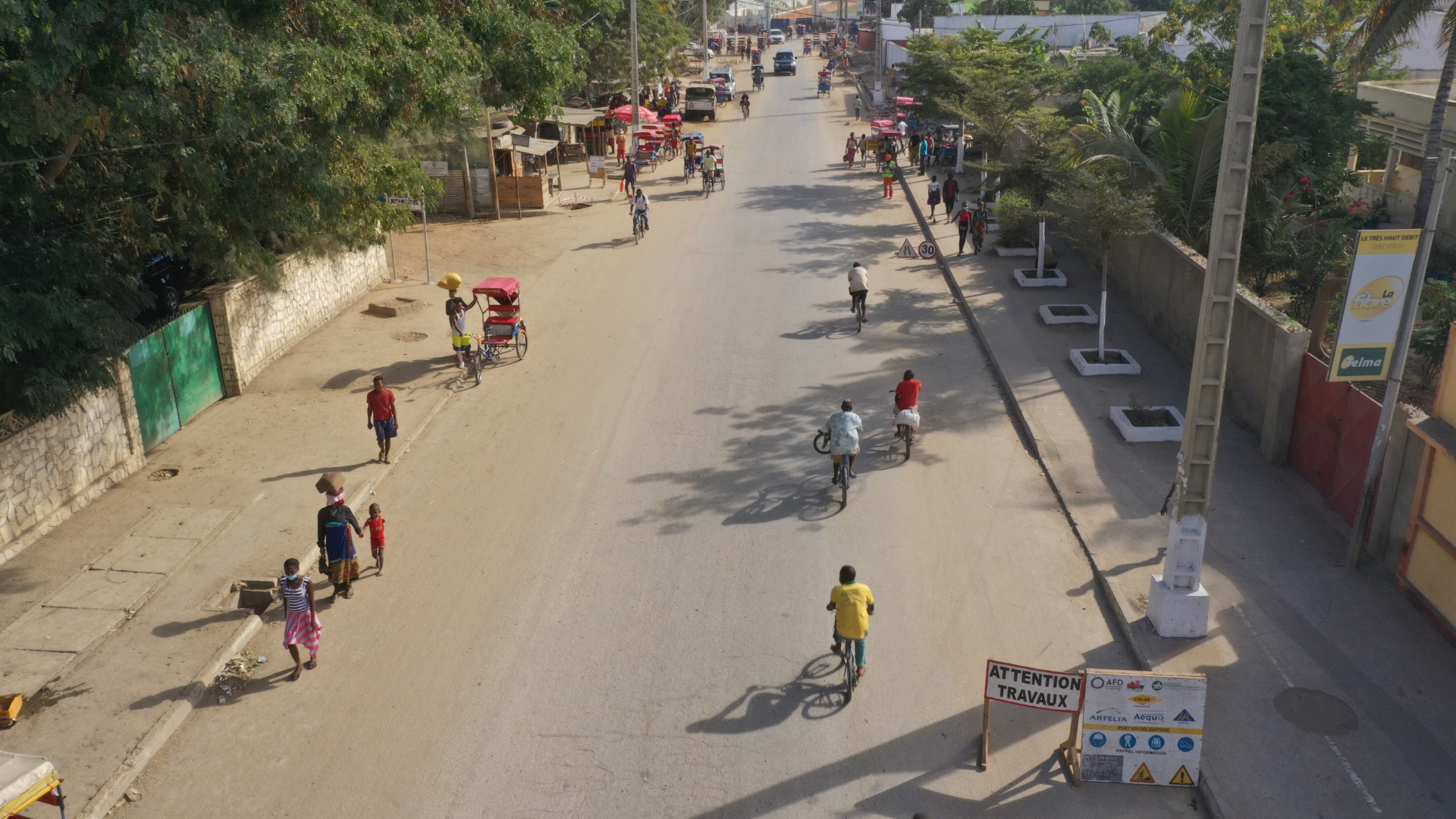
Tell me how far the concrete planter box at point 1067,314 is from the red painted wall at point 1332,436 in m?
6.77

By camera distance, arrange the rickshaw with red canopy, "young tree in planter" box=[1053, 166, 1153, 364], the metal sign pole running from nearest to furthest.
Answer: the metal sign pole < "young tree in planter" box=[1053, 166, 1153, 364] < the rickshaw with red canopy

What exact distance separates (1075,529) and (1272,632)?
265cm

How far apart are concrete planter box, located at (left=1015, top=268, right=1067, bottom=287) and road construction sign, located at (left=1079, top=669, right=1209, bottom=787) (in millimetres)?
16171

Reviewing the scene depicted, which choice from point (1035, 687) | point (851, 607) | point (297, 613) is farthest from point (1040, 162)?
point (297, 613)

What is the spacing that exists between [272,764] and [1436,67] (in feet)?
184

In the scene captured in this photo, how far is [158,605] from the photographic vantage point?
1100cm

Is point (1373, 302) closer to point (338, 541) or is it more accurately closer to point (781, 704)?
point (781, 704)

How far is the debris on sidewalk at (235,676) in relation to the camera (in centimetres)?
971

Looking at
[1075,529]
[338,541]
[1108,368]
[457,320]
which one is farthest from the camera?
[457,320]

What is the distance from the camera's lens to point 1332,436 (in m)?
13.2

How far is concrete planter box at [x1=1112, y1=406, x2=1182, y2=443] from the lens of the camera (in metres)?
15.1

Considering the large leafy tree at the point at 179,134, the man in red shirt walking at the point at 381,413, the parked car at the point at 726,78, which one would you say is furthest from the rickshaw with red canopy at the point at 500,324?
the parked car at the point at 726,78

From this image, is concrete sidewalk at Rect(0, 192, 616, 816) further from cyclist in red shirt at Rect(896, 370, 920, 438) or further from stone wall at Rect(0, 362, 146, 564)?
cyclist in red shirt at Rect(896, 370, 920, 438)

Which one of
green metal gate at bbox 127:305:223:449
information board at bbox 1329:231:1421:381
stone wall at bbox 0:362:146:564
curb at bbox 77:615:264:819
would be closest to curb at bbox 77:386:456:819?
curb at bbox 77:615:264:819
